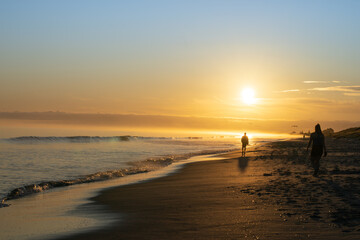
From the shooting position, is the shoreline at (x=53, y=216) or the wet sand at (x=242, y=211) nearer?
the wet sand at (x=242, y=211)

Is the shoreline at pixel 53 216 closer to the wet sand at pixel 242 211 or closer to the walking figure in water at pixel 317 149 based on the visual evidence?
the wet sand at pixel 242 211

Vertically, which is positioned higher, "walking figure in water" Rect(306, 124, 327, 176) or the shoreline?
"walking figure in water" Rect(306, 124, 327, 176)

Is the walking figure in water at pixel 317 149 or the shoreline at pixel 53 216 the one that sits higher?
the walking figure in water at pixel 317 149

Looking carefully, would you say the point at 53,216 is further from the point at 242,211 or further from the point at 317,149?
the point at 317,149

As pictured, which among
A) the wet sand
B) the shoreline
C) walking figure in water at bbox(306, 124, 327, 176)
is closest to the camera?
the wet sand

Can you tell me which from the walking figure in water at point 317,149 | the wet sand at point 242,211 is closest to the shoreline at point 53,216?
the wet sand at point 242,211

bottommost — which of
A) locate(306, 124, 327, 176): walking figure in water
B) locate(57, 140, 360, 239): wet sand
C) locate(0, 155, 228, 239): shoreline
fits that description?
locate(0, 155, 228, 239): shoreline

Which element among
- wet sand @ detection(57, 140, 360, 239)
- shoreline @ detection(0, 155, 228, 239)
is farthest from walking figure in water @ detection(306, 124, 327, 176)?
shoreline @ detection(0, 155, 228, 239)

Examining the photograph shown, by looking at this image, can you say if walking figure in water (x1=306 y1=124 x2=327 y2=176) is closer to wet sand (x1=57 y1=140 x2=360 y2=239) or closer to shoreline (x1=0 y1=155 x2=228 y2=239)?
wet sand (x1=57 y1=140 x2=360 y2=239)

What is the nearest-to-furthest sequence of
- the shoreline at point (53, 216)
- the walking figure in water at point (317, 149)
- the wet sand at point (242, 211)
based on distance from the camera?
the wet sand at point (242, 211)
the shoreline at point (53, 216)
the walking figure in water at point (317, 149)

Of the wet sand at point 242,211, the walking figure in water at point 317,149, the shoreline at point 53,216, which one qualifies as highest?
the walking figure in water at point 317,149

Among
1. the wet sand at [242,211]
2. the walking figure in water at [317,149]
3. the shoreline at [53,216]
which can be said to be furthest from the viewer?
the walking figure in water at [317,149]

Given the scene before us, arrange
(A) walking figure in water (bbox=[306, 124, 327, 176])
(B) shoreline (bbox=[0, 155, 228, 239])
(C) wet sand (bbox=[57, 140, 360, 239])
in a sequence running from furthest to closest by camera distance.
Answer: (A) walking figure in water (bbox=[306, 124, 327, 176]) → (B) shoreline (bbox=[0, 155, 228, 239]) → (C) wet sand (bbox=[57, 140, 360, 239])

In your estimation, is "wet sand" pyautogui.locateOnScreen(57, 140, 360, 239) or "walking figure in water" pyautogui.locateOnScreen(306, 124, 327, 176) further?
"walking figure in water" pyautogui.locateOnScreen(306, 124, 327, 176)
